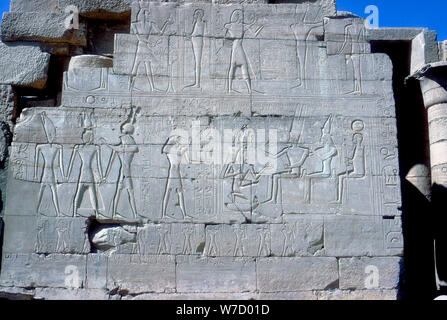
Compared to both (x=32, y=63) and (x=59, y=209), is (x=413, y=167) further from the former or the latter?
(x=32, y=63)

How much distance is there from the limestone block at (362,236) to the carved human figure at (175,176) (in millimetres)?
1767

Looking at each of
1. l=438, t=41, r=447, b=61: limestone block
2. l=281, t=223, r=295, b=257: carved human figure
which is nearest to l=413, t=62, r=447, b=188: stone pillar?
l=438, t=41, r=447, b=61: limestone block

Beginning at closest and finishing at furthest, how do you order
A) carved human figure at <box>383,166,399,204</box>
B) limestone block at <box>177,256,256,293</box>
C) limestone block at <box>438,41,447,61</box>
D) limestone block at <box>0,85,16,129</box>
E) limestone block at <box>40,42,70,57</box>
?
limestone block at <box>177,256,256,293</box>
carved human figure at <box>383,166,399,204</box>
limestone block at <box>0,85,16,129</box>
limestone block at <box>40,42,70,57</box>
limestone block at <box>438,41,447,61</box>

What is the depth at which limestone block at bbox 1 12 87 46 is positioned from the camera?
313 inches

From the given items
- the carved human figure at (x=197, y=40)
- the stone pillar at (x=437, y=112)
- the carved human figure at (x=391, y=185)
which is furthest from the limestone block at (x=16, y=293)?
the stone pillar at (x=437, y=112)

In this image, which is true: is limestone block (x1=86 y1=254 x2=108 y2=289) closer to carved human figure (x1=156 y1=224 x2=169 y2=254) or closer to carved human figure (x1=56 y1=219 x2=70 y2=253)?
carved human figure (x1=56 y1=219 x2=70 y2=253)

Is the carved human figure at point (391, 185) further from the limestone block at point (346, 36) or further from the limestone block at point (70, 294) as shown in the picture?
the limestone block at point (70, 294)

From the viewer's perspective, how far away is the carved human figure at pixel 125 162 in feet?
23.6

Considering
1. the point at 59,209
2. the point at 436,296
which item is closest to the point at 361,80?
the point at 436,296

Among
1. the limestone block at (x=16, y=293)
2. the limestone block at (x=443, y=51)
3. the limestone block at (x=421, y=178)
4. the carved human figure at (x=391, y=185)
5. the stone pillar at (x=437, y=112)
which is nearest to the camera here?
the limestone block at (x=16, y=293)

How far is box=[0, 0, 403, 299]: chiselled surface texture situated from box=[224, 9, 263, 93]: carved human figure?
0.06ft

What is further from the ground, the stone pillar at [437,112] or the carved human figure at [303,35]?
the carved human figure at [303,35]

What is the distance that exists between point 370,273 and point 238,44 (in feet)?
10.8

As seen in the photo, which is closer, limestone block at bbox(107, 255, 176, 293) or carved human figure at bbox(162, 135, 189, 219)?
limestone block at bbox(107, 255, 176, 293)
